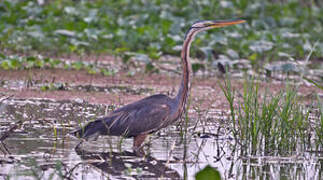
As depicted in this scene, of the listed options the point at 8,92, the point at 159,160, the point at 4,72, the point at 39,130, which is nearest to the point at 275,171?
the point at 159,160

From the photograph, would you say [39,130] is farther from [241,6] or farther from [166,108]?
[241,6]

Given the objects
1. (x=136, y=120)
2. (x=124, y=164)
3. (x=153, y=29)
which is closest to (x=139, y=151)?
(x=136, y=120)

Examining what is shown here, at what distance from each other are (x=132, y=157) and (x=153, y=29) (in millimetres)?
6852

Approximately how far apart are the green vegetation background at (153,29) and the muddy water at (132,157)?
147 inches

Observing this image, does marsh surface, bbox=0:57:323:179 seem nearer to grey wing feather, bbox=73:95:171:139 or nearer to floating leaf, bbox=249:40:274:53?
grey wing feather, bbox=73:95:171:139

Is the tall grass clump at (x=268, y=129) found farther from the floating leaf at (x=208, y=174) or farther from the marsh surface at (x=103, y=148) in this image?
the floating leaf at (x=208, y=174)

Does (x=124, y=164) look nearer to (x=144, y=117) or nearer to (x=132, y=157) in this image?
(x=132, y=157)

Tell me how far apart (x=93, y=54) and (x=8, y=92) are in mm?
3763

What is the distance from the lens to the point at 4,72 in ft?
33.1

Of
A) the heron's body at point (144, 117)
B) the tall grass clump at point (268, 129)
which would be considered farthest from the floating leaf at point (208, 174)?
the heron's body at point (144, 117)

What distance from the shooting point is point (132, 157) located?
6184mm

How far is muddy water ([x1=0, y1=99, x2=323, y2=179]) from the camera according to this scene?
18.0 feet

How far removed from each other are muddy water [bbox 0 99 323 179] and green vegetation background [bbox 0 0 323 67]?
12.3 feet

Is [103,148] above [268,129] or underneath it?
underneath
